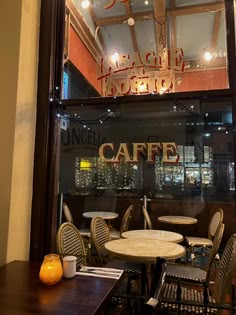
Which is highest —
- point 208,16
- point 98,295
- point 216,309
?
point 208,16

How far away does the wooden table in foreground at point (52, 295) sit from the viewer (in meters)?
1.20

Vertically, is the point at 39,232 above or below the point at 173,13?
below

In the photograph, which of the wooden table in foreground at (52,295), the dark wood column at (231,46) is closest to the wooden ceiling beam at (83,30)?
the dark wood column at (231,46)

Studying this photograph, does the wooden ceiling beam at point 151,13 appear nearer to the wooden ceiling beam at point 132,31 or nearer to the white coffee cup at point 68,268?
the wooden ceiling beam at point 132,31

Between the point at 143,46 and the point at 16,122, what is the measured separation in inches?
64.9

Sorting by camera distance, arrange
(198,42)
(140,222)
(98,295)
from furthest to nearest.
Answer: (140,222), (198,42), (98,295)

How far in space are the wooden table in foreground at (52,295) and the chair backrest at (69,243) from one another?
42 centimetres

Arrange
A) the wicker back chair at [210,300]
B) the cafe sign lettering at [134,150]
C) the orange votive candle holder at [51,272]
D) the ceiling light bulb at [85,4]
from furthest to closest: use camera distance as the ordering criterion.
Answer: the cafe sign lettering at [134,150] < the ceiling light bulb at [85,4] < the wicker back chair at [210,300] < the orange votive candle holder at [51,272]

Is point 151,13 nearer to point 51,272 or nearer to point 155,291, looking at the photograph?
point 51,272

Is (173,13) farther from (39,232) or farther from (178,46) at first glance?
(39,232)

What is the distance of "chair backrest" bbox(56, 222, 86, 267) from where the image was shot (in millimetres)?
2123

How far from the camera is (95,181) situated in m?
4.95

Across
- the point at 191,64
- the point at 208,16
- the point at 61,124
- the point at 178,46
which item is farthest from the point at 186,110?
the point at 61,124

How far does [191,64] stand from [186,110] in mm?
519
